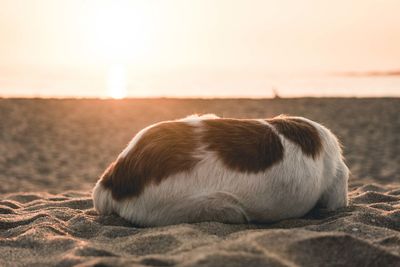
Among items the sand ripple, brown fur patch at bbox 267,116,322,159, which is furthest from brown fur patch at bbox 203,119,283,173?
the sand ripple

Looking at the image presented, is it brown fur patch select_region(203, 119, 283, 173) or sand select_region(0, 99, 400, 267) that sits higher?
brown fur patch select_region(203, 119, 283, 173)

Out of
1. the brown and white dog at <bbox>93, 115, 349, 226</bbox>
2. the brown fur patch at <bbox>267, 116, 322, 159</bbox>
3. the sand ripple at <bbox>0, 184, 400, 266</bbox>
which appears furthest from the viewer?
the brown fur patch at <bbox>267, 116, 322, 159</bbox>

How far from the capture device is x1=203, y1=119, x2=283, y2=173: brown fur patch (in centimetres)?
313

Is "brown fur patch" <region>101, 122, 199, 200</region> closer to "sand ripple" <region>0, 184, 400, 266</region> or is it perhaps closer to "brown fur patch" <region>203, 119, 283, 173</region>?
"brown fur patch" <region>203, 119, 283, 173</region>

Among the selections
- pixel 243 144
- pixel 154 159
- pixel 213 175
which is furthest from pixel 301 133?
pixel 154 159

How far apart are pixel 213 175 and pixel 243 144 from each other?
290 mm

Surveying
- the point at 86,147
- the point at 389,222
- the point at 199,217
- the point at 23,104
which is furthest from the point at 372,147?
the point at 23,104

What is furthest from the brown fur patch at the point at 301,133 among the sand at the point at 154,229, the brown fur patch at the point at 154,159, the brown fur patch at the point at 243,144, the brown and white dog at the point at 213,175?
the brown fur patch at the point at 154,159

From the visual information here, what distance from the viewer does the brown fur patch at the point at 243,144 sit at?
10.3ft

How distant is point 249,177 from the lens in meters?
3.12

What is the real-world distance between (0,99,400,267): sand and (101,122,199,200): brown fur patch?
27cm

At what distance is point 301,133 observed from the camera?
3.54 m

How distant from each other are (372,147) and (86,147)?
5.84 metres

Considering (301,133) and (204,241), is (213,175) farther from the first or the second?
(301,133)
